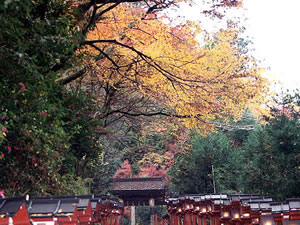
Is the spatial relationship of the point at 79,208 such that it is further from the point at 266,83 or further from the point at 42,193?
the point at 266,83

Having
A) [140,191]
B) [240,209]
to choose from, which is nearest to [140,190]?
[140,191]

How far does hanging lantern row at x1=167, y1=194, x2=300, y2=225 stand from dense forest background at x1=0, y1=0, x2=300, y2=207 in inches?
75.0

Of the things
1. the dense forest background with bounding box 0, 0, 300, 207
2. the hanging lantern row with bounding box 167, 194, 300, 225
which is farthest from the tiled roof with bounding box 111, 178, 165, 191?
the dense forest background with bounding box 0, 0, 300, 207

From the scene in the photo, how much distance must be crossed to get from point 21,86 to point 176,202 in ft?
55.7

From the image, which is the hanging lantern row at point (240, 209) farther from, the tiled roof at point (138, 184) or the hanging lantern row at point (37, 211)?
the hanging lantern row at point (37, 211)

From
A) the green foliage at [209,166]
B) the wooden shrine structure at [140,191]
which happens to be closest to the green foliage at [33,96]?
the green foliage at [209,166]

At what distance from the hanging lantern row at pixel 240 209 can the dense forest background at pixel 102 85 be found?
191 cm

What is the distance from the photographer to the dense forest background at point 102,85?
6.05 m

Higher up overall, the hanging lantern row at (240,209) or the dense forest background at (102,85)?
the dense forest background at (102,85)

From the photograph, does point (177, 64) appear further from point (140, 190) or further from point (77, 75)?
point (140, 190)

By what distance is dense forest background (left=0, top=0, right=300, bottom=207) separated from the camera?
19.9ft

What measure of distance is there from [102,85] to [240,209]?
6.65m

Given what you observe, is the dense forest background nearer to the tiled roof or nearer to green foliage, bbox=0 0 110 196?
green foliage, bbox=0 0 110 196

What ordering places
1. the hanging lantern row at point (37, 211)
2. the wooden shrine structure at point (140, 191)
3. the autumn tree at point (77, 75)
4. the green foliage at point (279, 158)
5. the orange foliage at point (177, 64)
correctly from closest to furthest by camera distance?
the hanging lantern row at point (37, 211) → the autumn tree at point (77, 75) → the orange foliage at point (177, 64) → the green foliage at point (279, 158) → the wooden shrine structure at point (140, 191)
